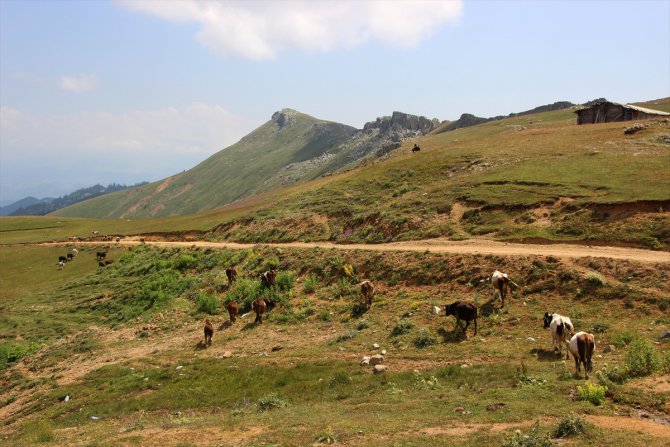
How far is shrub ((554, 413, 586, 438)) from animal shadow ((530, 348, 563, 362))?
20.0 ft

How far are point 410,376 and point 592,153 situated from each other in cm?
3918

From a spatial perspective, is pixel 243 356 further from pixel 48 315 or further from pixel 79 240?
pixel 79 240

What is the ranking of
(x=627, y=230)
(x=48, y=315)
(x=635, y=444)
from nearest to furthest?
(x=635, y=444), (x=627, y=230), (x=48, y=315)

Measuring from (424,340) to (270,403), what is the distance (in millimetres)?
7549

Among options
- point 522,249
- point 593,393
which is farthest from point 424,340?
point 522,249

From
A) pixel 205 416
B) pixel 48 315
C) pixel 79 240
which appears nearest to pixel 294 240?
pixel 48 315

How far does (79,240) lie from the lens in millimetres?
74438

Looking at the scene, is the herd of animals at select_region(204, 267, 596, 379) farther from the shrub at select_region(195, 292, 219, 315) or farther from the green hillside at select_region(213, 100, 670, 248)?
the green hillside at select_region(213, 100, 670, 248)

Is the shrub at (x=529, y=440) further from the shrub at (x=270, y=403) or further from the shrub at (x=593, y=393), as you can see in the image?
the shrub at (x=270, y=403)

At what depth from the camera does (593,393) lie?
13.2 meters

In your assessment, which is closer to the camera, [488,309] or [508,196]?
[488,309]

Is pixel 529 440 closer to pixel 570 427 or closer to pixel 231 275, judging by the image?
pixel 570 427

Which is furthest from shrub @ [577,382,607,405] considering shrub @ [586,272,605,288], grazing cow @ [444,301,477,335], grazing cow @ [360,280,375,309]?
grazing cow @ [360,280,375,309]

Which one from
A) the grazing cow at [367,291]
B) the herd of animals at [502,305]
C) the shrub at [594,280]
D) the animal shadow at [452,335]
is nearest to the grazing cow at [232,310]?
the herd of animals at [502,305]
